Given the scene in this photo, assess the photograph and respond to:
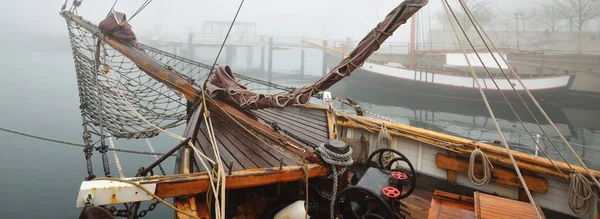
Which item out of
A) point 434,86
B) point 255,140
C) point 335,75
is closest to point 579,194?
point 335,75

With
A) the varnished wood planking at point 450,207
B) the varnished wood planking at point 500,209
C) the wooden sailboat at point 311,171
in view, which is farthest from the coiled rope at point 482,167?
the varnished wood planking at point 500,209

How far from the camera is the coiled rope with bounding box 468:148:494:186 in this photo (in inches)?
172

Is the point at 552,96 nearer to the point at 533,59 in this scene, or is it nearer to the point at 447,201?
the point at 533,59

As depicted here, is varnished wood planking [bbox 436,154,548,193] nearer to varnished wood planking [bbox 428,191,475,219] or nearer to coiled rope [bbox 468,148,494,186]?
coiled rope [bbox 468,148,494,186]

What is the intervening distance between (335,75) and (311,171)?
3.49 feet

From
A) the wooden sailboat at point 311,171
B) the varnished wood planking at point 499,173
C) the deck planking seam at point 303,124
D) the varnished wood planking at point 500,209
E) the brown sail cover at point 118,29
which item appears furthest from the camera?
the brown sail cover at point 118,29

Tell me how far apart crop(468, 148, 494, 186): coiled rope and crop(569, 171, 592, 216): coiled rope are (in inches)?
34.9

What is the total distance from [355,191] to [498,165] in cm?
278

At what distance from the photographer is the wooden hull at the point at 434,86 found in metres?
23.7

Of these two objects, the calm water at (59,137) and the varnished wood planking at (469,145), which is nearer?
the varnished wood planking at (469,145)

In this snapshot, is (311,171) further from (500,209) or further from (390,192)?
(500,209)

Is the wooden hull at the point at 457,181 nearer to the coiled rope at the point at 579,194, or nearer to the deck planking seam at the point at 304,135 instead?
the coiled rope at the point at 579,194

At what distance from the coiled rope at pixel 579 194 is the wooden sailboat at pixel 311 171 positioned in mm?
48

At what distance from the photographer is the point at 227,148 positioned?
378cm
